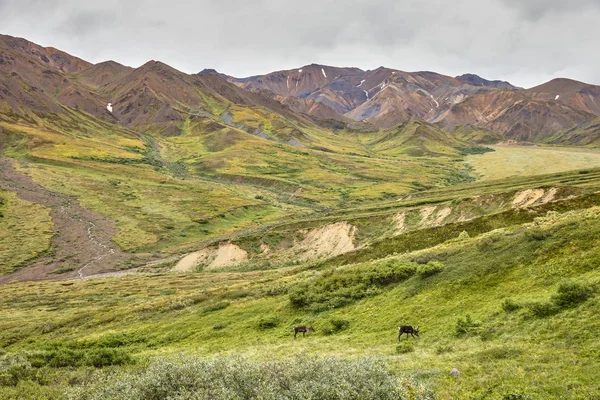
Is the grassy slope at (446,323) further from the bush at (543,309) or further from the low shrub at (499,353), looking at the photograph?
the bush at (543,309)

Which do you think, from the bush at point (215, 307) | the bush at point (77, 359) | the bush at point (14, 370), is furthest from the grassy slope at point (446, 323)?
the bush at point (14, 370)

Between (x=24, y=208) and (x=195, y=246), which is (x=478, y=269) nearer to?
(x=195, y=246)

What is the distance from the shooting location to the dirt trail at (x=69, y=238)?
8731cm

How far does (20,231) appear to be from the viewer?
109125mm

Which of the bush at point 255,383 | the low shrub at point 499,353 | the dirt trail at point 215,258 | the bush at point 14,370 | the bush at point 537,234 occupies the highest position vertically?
the bush at point 537,234

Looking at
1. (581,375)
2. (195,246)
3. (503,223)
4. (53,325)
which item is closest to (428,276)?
(581,375)

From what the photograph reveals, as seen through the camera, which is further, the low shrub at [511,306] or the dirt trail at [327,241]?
the dirt trail at [327,241]

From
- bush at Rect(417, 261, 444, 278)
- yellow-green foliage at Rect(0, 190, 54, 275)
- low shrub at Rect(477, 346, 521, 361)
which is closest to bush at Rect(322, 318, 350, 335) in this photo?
bush at Rect(417, 261, 444, 278)

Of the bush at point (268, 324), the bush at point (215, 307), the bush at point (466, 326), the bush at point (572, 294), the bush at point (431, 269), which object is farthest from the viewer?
the bush at point (215, 307)

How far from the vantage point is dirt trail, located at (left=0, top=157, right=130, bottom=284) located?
8731 centimetres

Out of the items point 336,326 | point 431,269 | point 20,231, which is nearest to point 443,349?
point 336,326

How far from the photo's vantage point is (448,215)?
7769cm

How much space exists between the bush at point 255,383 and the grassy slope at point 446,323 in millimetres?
2588

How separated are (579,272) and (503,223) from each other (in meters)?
26.6
